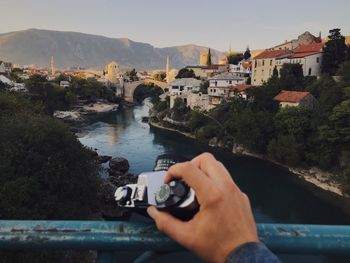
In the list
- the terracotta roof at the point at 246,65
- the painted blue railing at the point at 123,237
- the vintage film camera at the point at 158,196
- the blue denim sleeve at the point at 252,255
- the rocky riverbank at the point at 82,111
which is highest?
the terracotta roof at the point at 246,65

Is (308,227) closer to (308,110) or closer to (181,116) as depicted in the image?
(308,110)

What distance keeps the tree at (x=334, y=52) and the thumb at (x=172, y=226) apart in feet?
107

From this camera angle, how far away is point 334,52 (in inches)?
1182

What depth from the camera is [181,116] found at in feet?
119

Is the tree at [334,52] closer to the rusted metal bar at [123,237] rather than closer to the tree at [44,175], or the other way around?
the tree at [44,175]

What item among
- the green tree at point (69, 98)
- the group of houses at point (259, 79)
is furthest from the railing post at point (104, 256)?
the green tree at point (69, 98)

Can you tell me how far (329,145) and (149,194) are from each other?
73.0ft

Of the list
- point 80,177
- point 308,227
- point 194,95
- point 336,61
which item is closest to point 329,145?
point 336,61

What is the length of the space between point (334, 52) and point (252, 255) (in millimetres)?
33042

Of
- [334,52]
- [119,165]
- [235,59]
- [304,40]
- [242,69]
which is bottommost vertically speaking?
[119,165]

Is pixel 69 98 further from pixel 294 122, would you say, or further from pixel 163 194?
pixel 163 194

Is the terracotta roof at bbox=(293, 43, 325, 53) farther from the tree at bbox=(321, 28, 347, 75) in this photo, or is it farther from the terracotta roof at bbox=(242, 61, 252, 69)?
the terracotta roof at bbox=(242, 61, 252, 69)

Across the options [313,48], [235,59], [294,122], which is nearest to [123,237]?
[294,122]

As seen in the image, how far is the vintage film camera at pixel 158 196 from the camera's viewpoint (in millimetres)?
827
